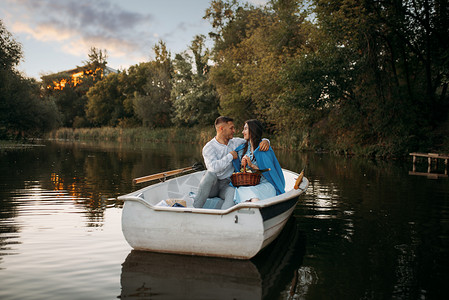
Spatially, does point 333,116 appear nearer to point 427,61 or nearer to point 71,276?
point 427,61

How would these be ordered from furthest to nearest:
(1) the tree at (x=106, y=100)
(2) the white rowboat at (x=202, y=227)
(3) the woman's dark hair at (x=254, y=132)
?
(1) the tree at (x=106, y=100)
(3) the woman's dark hair at (x=254, y=132)
(2) the white rowboat at (x=202, y=227)

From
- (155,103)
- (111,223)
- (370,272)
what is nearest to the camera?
(370,272)

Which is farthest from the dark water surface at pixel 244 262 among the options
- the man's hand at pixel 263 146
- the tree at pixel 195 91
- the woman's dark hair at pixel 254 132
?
the tree at pixel 195 91

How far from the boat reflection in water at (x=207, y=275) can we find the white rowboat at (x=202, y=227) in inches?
5.2

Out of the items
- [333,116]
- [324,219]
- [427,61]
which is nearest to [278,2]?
[333,116]

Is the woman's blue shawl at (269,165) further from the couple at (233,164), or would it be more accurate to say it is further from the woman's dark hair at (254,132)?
the woman's dark hair at (254,132)

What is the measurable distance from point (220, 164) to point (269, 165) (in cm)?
70

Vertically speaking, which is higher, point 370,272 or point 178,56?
point 178,56

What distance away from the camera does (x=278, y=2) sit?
30.9 m

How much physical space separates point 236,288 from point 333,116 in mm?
22109

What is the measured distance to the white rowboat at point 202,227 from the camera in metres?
4.32

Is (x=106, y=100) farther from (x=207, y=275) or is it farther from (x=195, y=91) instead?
(x=207, y=275)

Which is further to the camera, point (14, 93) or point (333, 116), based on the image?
point (14, 93)

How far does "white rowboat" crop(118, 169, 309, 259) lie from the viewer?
14.2ft
